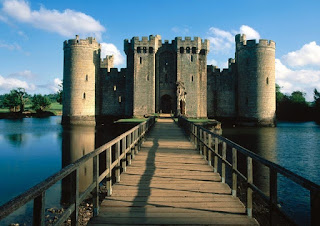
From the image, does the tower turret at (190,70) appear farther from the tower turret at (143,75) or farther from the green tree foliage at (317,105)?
the green tree foliage at (317,105)

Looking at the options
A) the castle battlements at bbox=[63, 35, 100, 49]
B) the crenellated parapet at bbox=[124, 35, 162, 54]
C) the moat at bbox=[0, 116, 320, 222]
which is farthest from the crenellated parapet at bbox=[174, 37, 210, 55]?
the moat at bbox=[0, 116, 320, 222]

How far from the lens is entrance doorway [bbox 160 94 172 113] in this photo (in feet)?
131

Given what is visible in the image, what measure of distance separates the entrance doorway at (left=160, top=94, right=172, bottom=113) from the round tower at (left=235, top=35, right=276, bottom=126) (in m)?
11.7

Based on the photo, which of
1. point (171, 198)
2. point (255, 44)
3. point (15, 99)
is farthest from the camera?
point (15, 99)

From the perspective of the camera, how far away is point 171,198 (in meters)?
4.77

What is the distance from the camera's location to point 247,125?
38281 mm

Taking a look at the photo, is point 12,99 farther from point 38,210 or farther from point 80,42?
point 38,210

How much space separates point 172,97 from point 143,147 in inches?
1125

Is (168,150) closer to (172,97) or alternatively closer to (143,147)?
(143,147)

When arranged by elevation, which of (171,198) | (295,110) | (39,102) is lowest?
(171,198)

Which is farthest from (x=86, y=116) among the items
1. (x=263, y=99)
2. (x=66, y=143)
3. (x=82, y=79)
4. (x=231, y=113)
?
(x=263, y=99)

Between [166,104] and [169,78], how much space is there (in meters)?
4.26

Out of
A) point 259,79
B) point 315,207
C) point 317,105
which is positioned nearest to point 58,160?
point 315,207

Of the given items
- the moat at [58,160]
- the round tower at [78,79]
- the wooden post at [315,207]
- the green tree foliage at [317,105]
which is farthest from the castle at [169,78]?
the wooden post at [315,207]
